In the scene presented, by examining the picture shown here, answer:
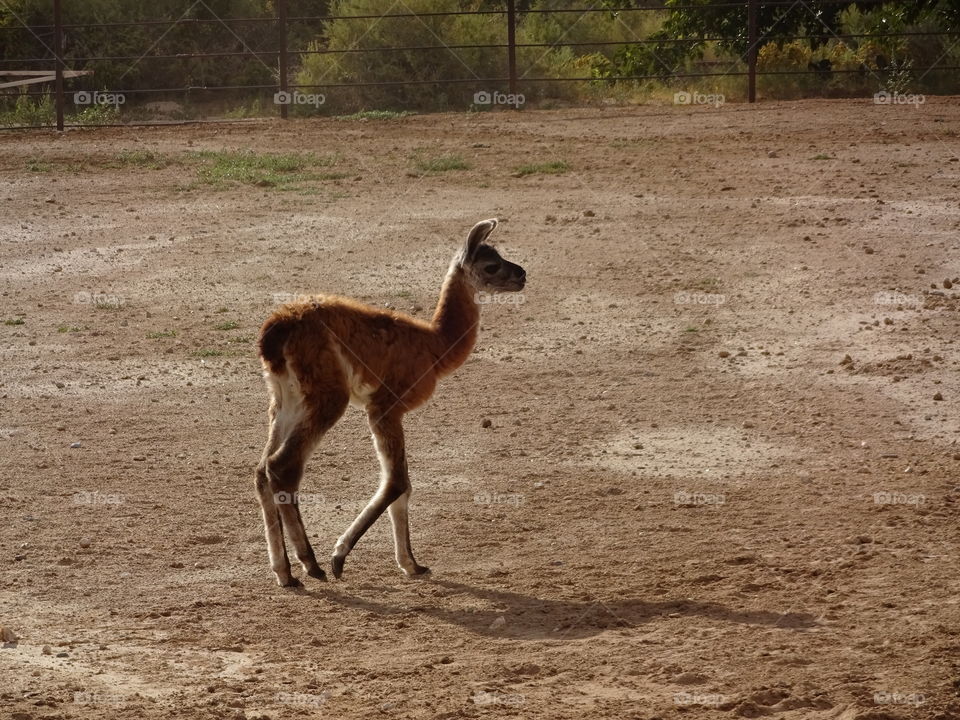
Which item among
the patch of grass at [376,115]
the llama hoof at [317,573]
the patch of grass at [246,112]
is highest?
the patch of grass at [246,112]

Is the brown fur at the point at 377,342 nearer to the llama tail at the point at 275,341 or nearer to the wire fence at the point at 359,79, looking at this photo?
the llama tail at the point at 275,341

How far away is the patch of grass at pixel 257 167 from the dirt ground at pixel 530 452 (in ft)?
1.06

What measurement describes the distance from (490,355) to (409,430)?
6.19ft

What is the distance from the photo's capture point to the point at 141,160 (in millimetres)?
20266

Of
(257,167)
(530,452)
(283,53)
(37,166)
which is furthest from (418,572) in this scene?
(283,53)

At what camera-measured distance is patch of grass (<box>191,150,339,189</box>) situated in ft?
60.0

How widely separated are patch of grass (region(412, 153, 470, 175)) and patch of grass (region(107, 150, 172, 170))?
387 cm

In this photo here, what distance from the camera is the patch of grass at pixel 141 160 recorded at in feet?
65.4

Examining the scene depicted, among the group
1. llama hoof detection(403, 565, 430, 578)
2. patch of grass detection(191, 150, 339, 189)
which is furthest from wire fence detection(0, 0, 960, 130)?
llama hoof detection(403, 565, 430, 578)

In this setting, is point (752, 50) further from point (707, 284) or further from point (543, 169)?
point (707, 284)

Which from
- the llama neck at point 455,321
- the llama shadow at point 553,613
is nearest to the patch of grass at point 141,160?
the llama neck at point 455,321

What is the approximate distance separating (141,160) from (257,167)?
225 centimetres

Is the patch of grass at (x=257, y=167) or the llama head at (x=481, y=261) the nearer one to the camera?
the llama head at (x=481, y=261)

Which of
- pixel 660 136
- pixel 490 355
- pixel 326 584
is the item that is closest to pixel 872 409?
pixel 490 355
